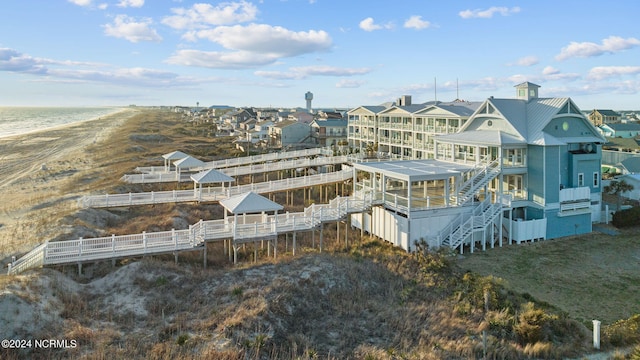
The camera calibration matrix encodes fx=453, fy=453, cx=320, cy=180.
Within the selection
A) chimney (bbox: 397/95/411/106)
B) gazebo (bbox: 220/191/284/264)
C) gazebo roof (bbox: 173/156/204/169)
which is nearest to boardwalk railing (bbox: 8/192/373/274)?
gazebo (bbox: 220/191/284/264)

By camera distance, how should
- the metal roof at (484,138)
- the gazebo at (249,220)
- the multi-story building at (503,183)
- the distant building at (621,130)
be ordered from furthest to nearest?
1. the distant building at (621,130)
2. the metal roof at (484,138)
3. the multi-story building at (503,183)
4. the gazebo at (249,220)

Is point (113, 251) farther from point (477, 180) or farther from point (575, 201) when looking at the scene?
point (575, 201)

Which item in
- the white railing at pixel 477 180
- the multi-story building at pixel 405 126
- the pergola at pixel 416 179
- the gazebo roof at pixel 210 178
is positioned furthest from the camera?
the multi-story building at pixel 405 126

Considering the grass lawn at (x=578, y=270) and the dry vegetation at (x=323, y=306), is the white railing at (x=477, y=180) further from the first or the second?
the dry vegetation at (x=323, y=306)

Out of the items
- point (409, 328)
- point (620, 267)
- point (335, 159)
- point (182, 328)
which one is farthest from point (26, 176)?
point (620, 267)

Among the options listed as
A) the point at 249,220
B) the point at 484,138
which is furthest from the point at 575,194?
the point at 249,220

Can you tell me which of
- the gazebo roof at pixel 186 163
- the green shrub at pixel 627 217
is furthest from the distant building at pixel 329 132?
the green shrub at pixel 627 217
